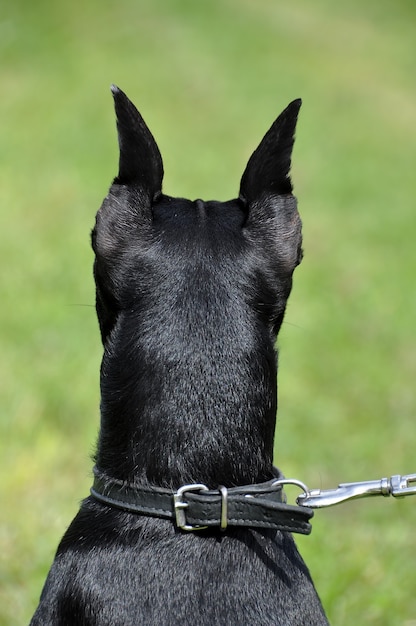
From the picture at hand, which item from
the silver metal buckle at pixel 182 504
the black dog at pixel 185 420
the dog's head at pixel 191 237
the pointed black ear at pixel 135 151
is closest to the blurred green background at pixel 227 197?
the black dog at pixel 185 420

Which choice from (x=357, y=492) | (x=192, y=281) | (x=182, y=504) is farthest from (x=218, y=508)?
(x=192, y=281)

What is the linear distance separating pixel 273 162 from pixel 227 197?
27.6ft

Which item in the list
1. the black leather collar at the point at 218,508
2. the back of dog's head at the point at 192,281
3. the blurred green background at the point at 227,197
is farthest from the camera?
the blurred green background at the point at 227,197

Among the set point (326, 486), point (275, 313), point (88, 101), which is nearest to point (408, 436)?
point (326, 486)

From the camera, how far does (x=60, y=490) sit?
452cm

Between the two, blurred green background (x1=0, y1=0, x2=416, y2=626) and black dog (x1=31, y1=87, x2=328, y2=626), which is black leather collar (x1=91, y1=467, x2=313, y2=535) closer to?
black dog (x1=31, y1=87, x2=328, y2=626)

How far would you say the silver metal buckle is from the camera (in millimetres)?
2197

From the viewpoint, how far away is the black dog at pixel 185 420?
2215mm

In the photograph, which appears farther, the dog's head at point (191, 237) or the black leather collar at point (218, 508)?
the dog's head at point (191, 237)

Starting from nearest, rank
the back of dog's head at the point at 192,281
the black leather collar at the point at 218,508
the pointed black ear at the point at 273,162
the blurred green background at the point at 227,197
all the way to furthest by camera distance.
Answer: the black leather collar at the point at 218,508
the back of dog's head at the point at 192,281
the pointed black ear at the point at 273,162
the blurred green background at the point at 227,197

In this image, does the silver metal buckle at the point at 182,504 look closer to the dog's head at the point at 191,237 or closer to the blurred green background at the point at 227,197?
the dog's head at the point at 191,237

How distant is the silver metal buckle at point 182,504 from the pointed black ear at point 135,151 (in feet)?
2.65

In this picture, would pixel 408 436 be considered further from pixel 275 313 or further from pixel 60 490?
pixel 275 313

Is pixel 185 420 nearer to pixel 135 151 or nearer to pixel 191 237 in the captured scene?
pixel 191 237
